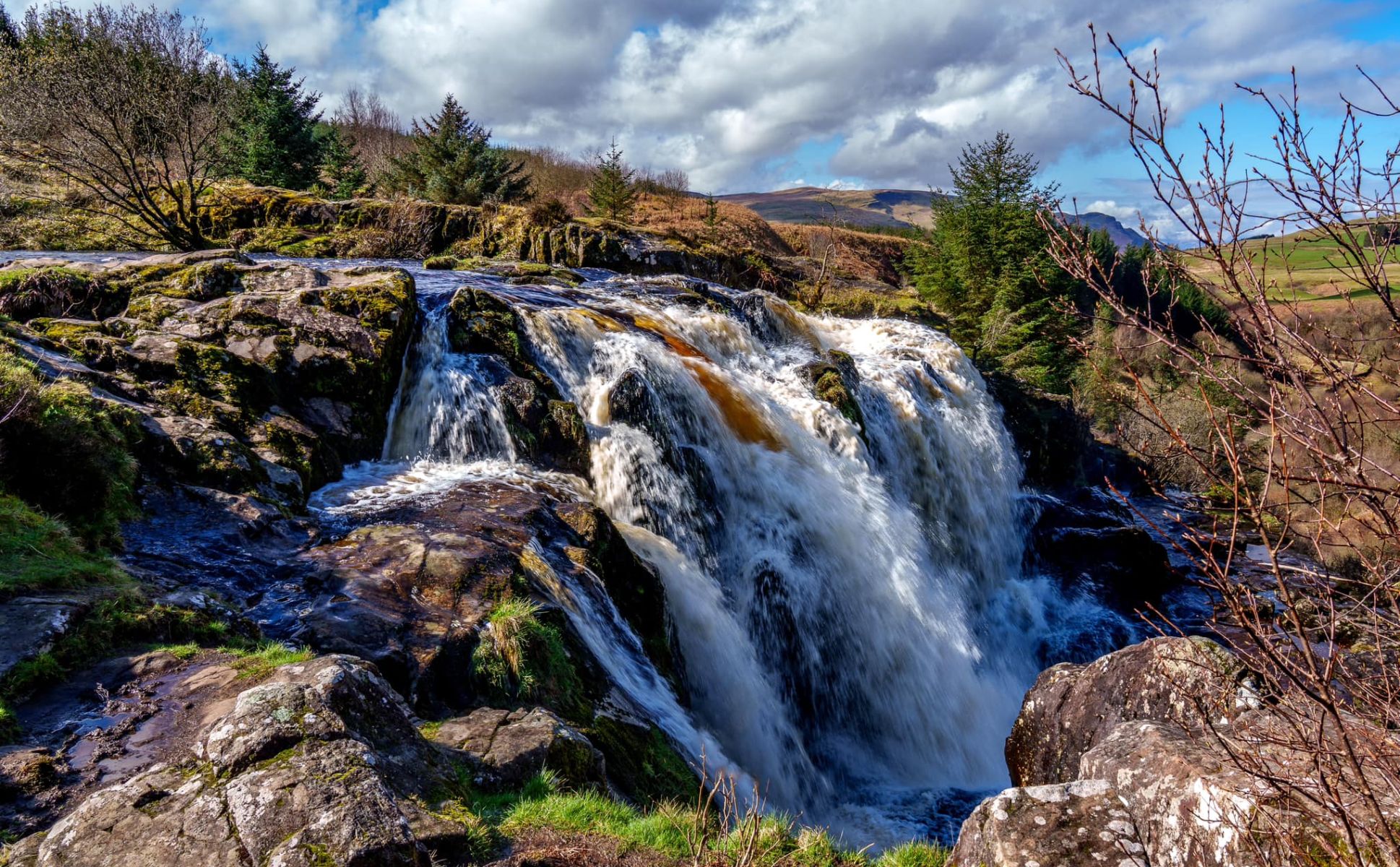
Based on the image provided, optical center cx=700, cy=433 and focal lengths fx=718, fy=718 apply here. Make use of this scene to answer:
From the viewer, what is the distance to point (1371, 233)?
105 inches

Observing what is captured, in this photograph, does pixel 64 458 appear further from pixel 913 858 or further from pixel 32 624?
pixel 913 858

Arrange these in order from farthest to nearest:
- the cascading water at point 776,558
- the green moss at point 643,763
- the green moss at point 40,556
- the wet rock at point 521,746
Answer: the cascading water at point 776,558 → the green moss at point 643,763 → the green moss at point 40,556 → the wet rock at point 521,746

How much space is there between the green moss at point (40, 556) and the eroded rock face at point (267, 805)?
2372mm

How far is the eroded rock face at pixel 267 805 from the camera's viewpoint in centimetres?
280

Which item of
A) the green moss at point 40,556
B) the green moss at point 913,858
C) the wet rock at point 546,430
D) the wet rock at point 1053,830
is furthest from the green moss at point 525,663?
the wet rock at point 546,430

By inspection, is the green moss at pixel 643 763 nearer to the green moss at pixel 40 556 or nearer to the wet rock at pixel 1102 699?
the wet rock at pixel 1102 699

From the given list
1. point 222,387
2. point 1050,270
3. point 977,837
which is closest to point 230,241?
point 222,387

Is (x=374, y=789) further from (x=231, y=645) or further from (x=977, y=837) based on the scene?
(x=977, y=837)

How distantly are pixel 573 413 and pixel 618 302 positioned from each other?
6.52 m

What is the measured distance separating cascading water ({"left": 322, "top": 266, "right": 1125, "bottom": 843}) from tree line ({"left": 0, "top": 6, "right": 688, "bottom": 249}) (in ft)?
30.8

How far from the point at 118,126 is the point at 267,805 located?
65.3ft

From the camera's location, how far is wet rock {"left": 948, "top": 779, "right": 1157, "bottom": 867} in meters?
3.53

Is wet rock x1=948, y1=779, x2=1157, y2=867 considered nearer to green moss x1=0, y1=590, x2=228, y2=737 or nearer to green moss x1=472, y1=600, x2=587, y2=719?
green moss x1=472, y1=600, x2=587, y2=719

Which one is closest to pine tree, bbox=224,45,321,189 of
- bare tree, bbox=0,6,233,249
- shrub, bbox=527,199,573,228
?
bare tree, bbox=0,6,233,249
